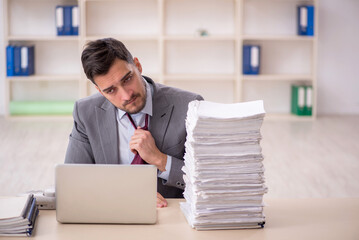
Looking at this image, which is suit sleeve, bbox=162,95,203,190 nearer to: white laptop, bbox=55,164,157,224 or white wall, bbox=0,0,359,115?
white laptop, bbox=55,164,157,224

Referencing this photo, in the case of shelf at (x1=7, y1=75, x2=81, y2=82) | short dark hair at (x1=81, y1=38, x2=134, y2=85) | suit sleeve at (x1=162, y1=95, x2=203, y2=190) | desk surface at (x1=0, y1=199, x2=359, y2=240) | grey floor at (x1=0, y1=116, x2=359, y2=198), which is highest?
short dark hair at (x1=81, y1=38, x2=134, y2=85)

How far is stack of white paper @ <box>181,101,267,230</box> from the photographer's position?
180 cm

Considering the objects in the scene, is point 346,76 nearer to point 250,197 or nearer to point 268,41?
point 268,41

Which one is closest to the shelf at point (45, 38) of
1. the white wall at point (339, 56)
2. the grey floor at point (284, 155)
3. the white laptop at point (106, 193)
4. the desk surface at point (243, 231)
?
the grey floor at point (284, 155)

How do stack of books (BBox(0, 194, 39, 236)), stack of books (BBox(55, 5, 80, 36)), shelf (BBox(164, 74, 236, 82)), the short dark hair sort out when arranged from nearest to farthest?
stack of books (BBox(0, 194, 39, 236))
the short dark hair
stack of books (BBox(55, 5, 80, 36))
shelf (BBox(164, 74, 236, 82))

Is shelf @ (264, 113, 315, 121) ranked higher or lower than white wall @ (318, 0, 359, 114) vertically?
lower

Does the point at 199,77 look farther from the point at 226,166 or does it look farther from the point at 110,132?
the point at 226,166

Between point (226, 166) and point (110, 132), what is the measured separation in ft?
2.40

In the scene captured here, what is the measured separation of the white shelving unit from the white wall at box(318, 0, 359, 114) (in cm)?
19

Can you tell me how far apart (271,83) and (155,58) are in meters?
1.40

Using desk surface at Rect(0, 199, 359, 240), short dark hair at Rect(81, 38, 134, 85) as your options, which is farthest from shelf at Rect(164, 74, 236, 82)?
desk surface at Rect(0, 199, 359, 240)

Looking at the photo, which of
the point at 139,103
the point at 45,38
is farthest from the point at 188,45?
the point at 139,103

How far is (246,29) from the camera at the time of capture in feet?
23.5

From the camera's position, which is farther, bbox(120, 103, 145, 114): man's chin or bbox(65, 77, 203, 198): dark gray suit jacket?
bbox(65, 77, 203, 198): dark gray suit jacket
